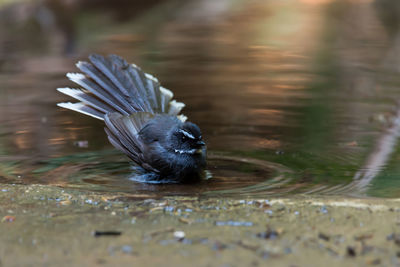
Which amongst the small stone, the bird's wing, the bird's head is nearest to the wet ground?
the small stone

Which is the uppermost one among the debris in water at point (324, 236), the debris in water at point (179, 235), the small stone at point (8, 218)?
the small stone at point (8, 218)

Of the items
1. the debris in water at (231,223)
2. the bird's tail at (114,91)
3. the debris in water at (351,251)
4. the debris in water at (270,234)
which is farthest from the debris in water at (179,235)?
the bird's tail at (114,91)

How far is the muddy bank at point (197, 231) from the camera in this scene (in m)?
3.58

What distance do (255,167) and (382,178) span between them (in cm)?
122

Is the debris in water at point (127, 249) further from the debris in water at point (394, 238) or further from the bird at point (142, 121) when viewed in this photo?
the bird at point (142, 121)

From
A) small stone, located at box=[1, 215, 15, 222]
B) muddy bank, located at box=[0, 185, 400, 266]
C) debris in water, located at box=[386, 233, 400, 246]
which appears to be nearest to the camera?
muddy bank, located at box=[0, 185, 400, 266]

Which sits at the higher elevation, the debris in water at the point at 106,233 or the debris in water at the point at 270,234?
the debris in water at the point at 106,233

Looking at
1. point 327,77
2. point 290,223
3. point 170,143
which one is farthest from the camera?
point 327,77

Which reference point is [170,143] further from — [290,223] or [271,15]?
[271,15]

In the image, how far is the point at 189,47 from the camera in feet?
43.6

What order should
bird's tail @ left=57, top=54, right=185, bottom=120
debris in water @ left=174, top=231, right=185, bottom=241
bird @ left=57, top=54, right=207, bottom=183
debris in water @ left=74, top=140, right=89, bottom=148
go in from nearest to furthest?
debris in water @ left=174, top=231, right=185, bottom=241 → bird @ left=57, top=54, right=207, bottom=183 → bird's tail @ left=57, top=54, right=185, bottom=120 → debris in water @ left=74, top=140, right=89, bottom=148

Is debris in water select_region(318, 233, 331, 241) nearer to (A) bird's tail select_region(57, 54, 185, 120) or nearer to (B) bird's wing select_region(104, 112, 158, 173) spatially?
(B) bird's wing select_region(104, 112, 158, 173)

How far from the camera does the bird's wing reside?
6.02 metres

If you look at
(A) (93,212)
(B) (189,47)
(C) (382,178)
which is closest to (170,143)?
(A) (93,212)
